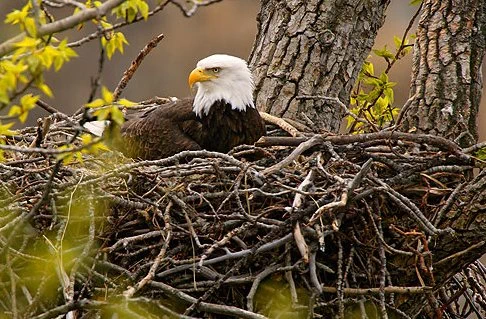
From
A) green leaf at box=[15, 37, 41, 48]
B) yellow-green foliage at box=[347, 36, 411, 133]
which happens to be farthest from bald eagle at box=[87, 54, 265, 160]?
green leaf at box=[15, 37, 41, 48]

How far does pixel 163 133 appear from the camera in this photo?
16.2ft

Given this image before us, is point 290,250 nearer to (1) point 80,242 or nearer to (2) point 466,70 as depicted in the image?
(1) point 80,242

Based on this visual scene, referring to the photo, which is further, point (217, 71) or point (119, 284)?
point (217, 71)

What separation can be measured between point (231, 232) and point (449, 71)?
1504 mm

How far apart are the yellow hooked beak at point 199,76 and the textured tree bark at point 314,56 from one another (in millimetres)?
362

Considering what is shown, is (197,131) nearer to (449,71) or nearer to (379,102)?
(379,102)

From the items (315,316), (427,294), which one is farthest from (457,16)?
(315,316)

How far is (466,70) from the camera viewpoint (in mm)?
4656

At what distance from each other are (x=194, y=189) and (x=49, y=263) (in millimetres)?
676

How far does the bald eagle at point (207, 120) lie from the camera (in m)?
4.95

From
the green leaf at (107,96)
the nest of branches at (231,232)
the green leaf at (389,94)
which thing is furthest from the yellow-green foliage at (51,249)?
the green leaf at (389,94)

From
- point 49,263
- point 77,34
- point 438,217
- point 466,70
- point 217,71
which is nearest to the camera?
point 49,263

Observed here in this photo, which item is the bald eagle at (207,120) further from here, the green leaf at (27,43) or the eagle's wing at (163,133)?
the green leaf at (27,43)

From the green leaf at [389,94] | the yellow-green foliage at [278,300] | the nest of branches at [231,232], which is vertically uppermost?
the green leaf at [389,94]
